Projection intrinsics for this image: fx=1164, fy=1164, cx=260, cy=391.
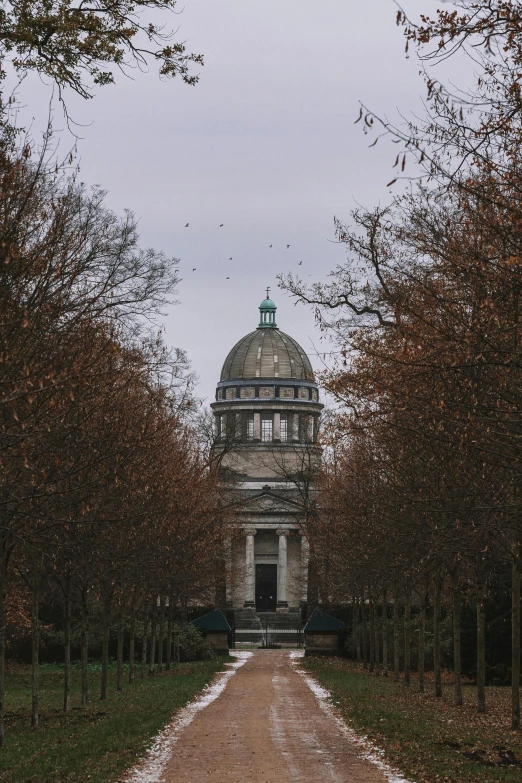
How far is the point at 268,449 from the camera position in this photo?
111875 millimetres

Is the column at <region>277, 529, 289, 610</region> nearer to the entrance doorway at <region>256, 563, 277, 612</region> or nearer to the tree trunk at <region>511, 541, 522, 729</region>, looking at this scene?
the entrance doorway at <region>256, 563, 277, 612</region>

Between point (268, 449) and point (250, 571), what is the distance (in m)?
14.9

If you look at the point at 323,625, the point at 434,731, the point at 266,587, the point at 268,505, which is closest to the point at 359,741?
the point at 434,731

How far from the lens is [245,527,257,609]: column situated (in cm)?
9533

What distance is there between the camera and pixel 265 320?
132 meters

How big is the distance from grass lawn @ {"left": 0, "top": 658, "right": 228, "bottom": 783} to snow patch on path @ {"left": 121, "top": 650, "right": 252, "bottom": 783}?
172 millimetres

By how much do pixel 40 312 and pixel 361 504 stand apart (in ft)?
72.0

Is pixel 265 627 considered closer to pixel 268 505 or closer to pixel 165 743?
pixel 268 505

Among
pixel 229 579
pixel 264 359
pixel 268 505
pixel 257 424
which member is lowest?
pixel 229 579

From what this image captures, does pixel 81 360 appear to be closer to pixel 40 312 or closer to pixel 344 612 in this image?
pixel 40 312

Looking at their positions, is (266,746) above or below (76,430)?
below

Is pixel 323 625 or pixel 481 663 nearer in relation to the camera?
pixel 481 663

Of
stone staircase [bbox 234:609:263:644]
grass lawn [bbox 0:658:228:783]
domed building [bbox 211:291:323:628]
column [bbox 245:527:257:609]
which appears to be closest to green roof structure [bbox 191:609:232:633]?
grass lawn [bbox 0:658:228:783]

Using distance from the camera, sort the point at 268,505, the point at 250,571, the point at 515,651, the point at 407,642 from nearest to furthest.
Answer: the point at 515,651 → the point at 407,642 → the point at 250,571 → the point at 268,505
